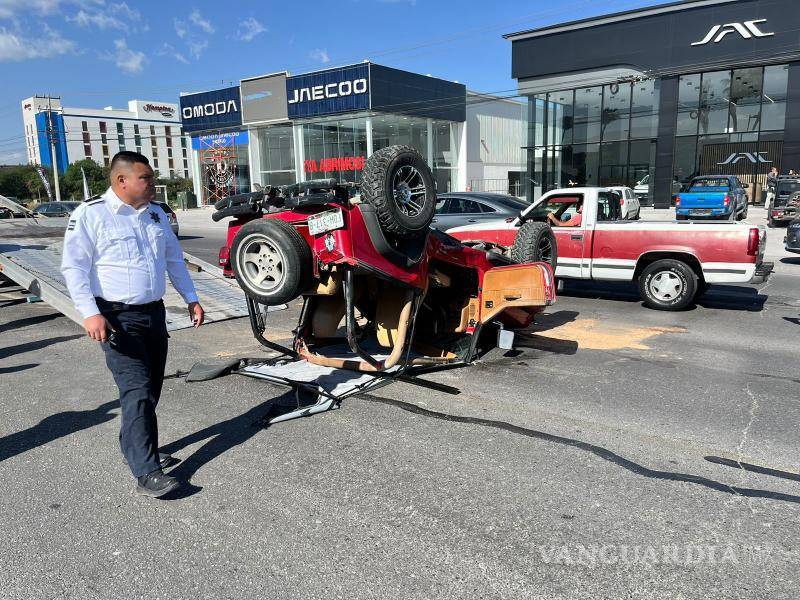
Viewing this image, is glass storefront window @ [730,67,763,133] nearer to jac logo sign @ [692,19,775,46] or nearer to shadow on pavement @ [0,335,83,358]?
jac logo sign @ [692,19,775,46]

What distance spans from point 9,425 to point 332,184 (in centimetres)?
310

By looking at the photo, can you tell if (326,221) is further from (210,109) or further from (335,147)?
(210,109)

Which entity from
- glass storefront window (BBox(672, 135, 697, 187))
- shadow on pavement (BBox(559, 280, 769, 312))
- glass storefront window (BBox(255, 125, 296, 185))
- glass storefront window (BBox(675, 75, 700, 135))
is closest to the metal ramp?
shadow on pavement (BBox(559, 280, 769, 312))

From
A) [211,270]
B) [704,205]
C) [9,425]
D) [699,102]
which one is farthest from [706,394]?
[699,102]

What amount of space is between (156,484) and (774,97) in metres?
32.9

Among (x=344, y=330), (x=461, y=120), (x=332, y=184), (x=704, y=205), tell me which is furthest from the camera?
(x=461, y=120)

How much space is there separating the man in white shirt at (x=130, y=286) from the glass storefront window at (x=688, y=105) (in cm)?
3156

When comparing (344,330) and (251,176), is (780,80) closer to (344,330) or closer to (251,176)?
(344,330)

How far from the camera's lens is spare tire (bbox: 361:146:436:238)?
4738mm

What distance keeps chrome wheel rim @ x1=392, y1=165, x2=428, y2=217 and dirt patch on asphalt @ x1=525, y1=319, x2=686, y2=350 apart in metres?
2.63

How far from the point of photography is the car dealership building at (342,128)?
39.2m

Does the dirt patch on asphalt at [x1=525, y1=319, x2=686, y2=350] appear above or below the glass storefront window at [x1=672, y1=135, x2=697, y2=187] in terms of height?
below

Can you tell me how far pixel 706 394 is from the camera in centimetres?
522

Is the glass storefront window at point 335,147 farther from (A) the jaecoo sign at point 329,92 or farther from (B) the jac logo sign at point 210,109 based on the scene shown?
(B) the jac logo sign at point 210,109
